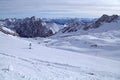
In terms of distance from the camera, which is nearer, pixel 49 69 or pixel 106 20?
pixel 49 69

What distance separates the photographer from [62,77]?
53.1ft

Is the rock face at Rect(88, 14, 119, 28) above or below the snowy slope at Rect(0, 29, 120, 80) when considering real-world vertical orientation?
below

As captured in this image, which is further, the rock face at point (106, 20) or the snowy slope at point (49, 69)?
the rock face at point (106, 20)

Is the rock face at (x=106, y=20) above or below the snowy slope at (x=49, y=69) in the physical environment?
below

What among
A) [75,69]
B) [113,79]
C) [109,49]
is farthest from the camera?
[109,49]

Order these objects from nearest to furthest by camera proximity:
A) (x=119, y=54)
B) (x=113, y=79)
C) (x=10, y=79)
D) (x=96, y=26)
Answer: (x=10, y=79)
(x=113, y=79)
(x=119, y=54)
(x=96, y=26)

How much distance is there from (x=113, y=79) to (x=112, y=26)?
340 feet

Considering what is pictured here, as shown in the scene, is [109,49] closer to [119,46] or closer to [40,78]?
[119,46]

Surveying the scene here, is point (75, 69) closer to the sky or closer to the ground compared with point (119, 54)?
closer to the sky

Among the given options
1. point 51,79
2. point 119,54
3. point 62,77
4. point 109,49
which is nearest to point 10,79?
point 51,79

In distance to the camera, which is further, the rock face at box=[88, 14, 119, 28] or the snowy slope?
the rock face at box=[88, 14, 119, 28]

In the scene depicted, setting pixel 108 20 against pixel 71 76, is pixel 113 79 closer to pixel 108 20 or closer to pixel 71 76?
pixel 71 76

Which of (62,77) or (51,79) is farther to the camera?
(62,77)

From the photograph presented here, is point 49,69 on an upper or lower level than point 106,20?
upper
